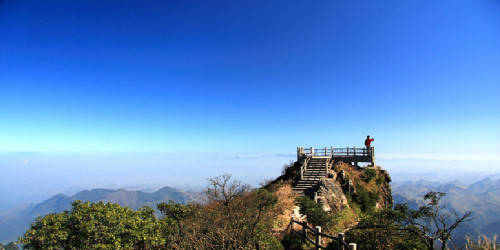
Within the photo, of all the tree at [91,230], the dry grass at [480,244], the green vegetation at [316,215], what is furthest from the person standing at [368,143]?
the tree at [91,230]

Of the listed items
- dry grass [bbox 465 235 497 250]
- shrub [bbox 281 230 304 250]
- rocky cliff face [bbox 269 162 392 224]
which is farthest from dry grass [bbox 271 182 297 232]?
dry grass [bbox 465 235 497 250]

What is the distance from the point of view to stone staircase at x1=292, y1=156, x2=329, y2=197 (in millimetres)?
24728

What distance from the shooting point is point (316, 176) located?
87.4 feet

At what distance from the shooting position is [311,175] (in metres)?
27.2

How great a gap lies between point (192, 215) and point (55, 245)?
8.10 meters

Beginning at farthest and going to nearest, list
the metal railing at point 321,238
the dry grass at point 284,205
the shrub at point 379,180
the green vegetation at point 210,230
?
the shrub at point 379,180 < the dry grass at point 284,205 < the metal railing at point 321,238 < the green vegetation at point 210,230

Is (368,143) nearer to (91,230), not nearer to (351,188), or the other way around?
(351,188)

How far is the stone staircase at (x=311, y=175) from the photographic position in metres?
24.7

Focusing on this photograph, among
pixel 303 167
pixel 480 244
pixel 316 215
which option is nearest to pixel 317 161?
pixel 303 167

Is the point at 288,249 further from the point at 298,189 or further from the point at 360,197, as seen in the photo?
the point at 360,197

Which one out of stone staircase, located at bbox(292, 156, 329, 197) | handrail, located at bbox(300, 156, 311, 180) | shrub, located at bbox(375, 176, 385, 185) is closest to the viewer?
stone staircase, located at bbox(292, 156, 329, 197)

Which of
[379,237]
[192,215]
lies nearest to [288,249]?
[379,237]

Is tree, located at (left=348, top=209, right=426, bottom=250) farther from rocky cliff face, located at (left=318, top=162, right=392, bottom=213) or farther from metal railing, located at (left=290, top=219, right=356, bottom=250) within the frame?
rocky cliff face, located at (left=318, top=162, right=392, bottom=213)

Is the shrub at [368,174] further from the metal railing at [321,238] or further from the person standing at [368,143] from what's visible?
the metal railing at [321,238]
